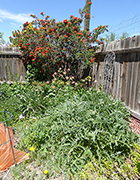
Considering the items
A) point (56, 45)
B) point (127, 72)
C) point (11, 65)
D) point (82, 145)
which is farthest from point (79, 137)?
point (11, 65)

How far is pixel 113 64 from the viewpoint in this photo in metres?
3.71

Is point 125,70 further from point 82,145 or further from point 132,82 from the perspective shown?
point 82,145

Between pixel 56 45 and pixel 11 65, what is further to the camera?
pixel 11 65

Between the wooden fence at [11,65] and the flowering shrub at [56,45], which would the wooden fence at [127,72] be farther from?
the wooden fence at [11,65]

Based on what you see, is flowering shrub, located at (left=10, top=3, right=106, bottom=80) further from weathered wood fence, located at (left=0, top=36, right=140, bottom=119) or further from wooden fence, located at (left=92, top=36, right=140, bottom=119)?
wooden fence, located at (left=92, top=36, right=140, bottom=119)

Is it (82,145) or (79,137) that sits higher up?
(79,137)

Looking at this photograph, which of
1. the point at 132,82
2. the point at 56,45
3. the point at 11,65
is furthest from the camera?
the point at 11,65

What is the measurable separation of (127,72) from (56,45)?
2.39 metres

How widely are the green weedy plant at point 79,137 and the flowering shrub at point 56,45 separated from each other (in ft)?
7.21

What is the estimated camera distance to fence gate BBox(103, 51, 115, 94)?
3797 millimetres

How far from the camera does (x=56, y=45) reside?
4.70 meters

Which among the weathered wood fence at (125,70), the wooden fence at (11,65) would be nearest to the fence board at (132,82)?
the weathered wood fence at (125,70)

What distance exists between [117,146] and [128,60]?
176 cm

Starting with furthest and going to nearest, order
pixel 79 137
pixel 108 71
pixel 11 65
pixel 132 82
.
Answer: pixel 11 65
pixel 108 71
pixel 132 82
pixel 79 137
